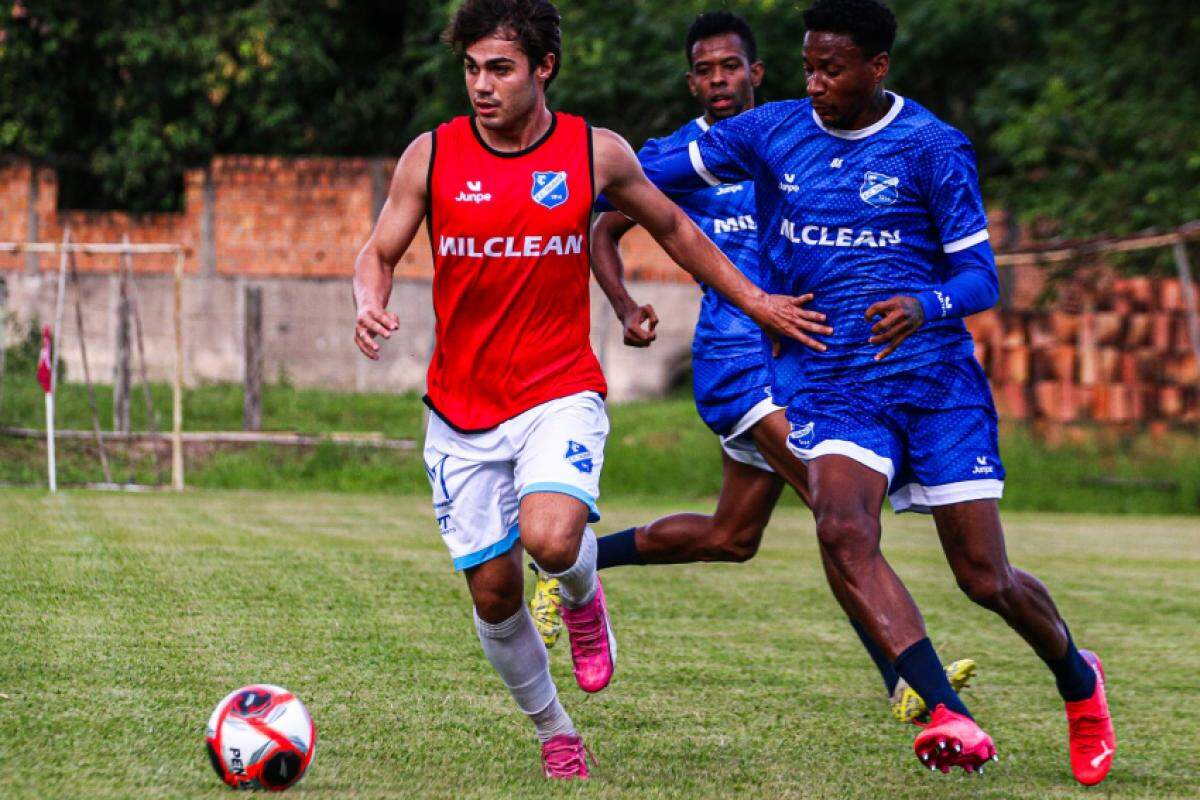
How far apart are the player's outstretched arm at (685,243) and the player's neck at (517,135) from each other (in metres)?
0.17

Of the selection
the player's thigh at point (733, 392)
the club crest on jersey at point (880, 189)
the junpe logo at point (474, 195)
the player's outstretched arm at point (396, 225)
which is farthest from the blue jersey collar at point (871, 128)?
the player's thigh at point (733, 392)

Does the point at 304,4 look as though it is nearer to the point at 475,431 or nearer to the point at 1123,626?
the point at 1123,626

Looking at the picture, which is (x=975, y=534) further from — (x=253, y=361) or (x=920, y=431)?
(x=253, y=361)

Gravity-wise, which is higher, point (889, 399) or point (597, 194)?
point (597, 194)

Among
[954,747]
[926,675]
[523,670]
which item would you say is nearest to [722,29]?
[523,670]

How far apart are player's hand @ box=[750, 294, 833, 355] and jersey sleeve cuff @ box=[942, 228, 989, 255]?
417mm

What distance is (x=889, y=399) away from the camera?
5.37 meters

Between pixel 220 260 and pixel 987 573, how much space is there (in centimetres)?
1812

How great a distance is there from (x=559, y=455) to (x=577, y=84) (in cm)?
1846

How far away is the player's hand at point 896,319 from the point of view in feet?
17.1

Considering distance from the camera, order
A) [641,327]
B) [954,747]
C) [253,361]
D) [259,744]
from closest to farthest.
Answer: [954,747], [259,744], [641,327], [253,361]

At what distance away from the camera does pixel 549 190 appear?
5.23 meters

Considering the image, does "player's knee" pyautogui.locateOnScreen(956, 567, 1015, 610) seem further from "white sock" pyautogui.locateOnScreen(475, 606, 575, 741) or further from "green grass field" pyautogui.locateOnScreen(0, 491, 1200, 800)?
"white sock" pyautogui.locateOnScreen(475, 606, 575, 741)

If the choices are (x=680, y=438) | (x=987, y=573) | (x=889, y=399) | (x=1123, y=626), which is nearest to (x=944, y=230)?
(x=889, y=399)
